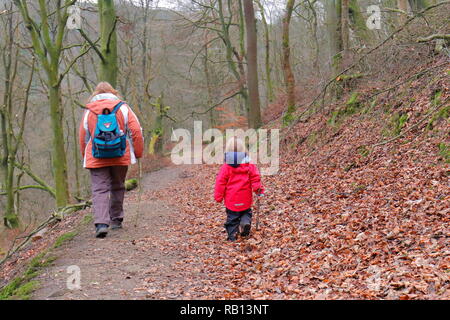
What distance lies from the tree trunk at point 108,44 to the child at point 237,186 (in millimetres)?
4380

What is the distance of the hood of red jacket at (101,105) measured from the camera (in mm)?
6402

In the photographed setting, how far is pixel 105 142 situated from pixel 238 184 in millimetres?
2096

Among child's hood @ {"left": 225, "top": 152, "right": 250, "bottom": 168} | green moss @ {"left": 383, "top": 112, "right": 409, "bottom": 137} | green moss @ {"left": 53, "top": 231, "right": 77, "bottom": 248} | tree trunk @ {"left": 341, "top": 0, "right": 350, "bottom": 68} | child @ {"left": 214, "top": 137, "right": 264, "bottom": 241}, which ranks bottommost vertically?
green moss @ {"left": 53, "top": 231, "right": 77, "bottom": 248}

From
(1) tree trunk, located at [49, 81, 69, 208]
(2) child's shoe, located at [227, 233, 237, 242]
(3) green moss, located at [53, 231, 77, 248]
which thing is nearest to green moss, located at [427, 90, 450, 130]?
(2) child's shoe, located at [227, 233, 237, 242]

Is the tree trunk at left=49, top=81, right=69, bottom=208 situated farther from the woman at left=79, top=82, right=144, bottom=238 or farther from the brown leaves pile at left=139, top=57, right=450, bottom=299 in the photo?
the woman at left=79, top=82, right=144, bottom=238

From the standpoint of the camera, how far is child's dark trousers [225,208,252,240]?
6.66 metres

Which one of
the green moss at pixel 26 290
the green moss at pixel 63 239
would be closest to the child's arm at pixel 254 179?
the green moss at pixel 63 239

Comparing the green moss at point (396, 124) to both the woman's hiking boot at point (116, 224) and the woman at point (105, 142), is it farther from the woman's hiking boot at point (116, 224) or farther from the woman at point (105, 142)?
the woman's hiking boot at point (116, 224)

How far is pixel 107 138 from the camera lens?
20.6 ft

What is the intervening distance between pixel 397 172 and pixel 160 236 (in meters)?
4.03

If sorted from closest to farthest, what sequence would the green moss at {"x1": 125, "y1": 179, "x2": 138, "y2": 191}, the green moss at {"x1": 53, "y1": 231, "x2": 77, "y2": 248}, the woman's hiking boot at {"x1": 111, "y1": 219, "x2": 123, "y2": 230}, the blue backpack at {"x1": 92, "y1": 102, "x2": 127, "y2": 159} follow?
the blue backpack at {"x1": 92, "y1": 102, "x2": 127, "y2": 159}
the green moss at {"x1": 53, "y1": 231, "x2": 77, "y2": 248}
the woman's hiking boot at {"x1": 111, "y1": 219, "x2": 123, "y2": 230}
the green moss at {"x1": 125, "y1": 179, "x2": 138, "y2": 191}

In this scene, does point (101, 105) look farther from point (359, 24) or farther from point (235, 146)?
point (359, 24)

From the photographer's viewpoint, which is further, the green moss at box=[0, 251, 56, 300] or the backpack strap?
the backpack strap
